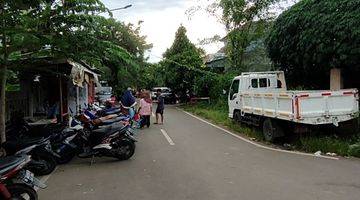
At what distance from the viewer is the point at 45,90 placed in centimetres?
1898

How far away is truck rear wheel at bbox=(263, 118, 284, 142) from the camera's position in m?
14.0

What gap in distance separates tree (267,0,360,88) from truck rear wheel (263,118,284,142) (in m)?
→ 4.03

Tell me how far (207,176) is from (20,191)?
149 inches

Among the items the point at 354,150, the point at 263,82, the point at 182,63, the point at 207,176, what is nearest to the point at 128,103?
the point at 263,82

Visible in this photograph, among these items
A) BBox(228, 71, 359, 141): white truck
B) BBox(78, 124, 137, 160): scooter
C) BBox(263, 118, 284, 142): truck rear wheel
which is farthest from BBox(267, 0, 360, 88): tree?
BBox(78, 124, 137, 160): scooter

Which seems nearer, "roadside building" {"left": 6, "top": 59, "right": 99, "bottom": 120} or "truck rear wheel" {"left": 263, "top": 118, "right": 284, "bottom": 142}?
"truck rear wheel" {"left": 263, "top": 118, "right": 284, "bottom": 142}

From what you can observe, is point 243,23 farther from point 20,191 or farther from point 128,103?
point 20,191

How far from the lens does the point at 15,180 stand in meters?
6.60

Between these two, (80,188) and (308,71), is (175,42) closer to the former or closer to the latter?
(308,71)

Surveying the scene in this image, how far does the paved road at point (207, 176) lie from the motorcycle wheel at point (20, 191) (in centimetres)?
97

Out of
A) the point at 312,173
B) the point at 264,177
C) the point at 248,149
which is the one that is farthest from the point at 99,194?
the point at 248,149

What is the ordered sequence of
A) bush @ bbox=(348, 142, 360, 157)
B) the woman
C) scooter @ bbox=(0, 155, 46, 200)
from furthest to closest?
1. the woman
2. bush @ bbox=(348, 142, 360, 157)
3. scooter @ bbox=(0, 155, 46, 200)

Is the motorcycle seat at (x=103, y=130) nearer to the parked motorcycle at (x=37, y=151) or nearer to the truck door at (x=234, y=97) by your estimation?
the parked motorcycle at (x=37, y=151)

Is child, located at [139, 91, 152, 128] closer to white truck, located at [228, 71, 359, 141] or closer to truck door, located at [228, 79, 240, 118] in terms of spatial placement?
truck door, located at [228, 79, 240, 118]
